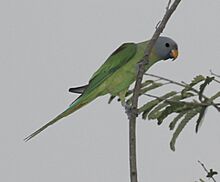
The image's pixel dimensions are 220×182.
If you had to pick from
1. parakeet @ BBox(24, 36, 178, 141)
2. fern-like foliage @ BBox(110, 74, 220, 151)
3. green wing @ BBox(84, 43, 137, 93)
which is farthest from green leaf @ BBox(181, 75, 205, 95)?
green wing @ BBox(84, 43, 137, 93)

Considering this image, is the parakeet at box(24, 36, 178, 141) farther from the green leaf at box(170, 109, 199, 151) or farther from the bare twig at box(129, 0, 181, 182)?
the bare twig at box(129, 0, 181, 182)

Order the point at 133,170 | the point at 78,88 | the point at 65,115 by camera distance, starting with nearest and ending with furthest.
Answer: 1. the point at 133,170
2. the point at 65,115
3. the point at 78,88

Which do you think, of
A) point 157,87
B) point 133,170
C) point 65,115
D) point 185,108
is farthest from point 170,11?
point 65,115

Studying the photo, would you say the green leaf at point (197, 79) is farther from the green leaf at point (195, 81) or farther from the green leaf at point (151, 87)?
the green leaf at point (151, 87)

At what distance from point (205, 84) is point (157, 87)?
A: 0.20m

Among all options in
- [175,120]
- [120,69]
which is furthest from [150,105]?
[120,69]

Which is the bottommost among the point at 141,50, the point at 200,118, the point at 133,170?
the point at 133,170

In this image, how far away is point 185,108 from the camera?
0.95 m

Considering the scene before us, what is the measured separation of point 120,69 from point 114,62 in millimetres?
38

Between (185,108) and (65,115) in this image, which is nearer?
(185,108)

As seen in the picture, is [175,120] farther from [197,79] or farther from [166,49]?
[166,49]

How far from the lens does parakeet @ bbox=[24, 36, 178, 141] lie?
5.22ft

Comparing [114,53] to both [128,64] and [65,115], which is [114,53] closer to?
[128,64]

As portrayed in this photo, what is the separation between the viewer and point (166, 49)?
1.75 meters
